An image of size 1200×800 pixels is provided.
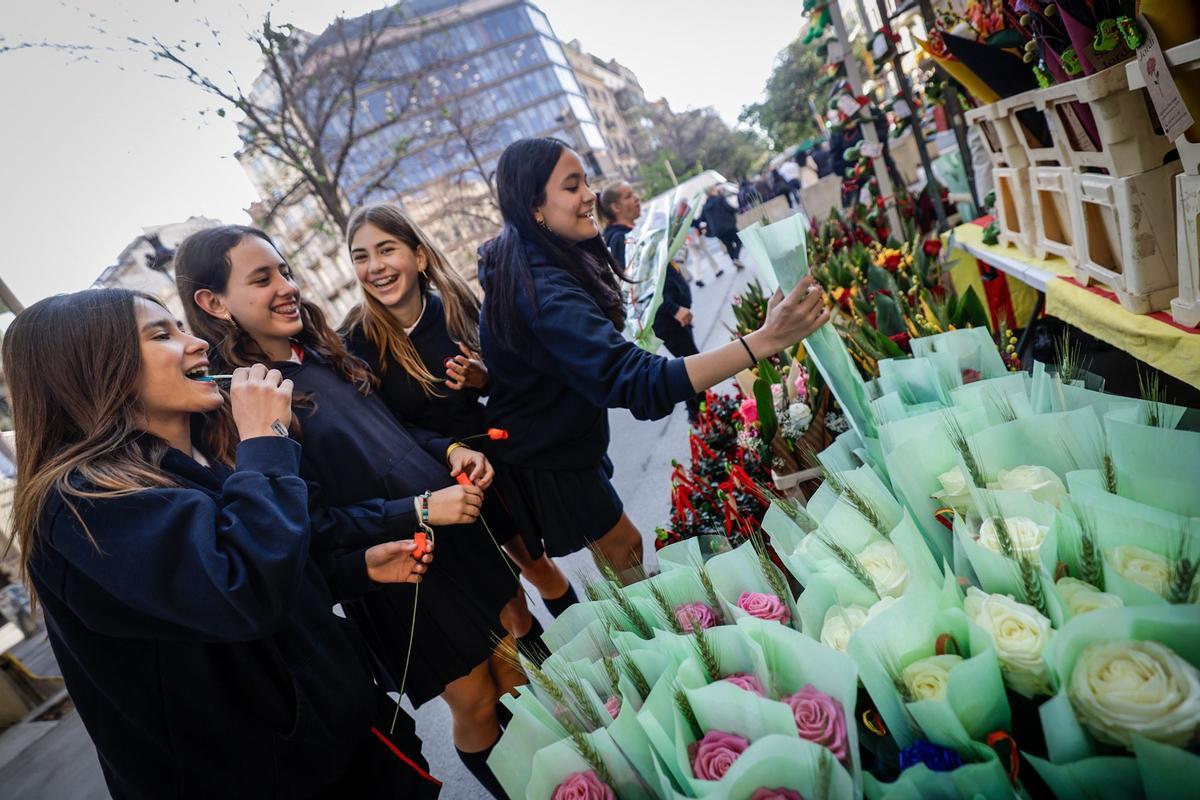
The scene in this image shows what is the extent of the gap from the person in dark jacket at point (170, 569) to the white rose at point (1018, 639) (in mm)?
1128

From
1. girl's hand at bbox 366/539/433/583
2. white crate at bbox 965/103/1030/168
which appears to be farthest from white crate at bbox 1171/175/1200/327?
girl's hand at bbox 366/539/433/583

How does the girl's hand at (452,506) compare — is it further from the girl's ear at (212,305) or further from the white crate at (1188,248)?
the white crate at (1188,248)

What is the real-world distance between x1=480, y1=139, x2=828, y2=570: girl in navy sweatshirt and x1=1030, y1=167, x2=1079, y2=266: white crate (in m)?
1.07

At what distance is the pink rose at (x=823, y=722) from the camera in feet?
2.15

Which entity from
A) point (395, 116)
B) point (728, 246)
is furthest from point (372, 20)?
point (728, 246)

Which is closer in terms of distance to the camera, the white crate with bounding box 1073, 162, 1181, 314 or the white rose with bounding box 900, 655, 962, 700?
the white rose with bounding box 900, 655, 962, 700

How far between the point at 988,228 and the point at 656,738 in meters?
2.56

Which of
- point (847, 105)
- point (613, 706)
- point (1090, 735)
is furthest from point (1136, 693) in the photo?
point (847, 105)

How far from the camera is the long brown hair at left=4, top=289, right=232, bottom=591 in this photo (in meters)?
1.15

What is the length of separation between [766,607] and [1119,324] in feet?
4.12

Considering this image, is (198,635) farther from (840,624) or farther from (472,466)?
(840,624)

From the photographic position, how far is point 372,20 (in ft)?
27.7

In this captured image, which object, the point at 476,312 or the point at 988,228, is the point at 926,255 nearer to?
the point at 988,228

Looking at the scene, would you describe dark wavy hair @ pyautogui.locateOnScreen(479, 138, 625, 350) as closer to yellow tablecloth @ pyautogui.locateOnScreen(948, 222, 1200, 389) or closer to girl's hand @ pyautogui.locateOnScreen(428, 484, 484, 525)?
girl's hand @ pyautogui.locateOnScreen(428, 484, 484, 525)
